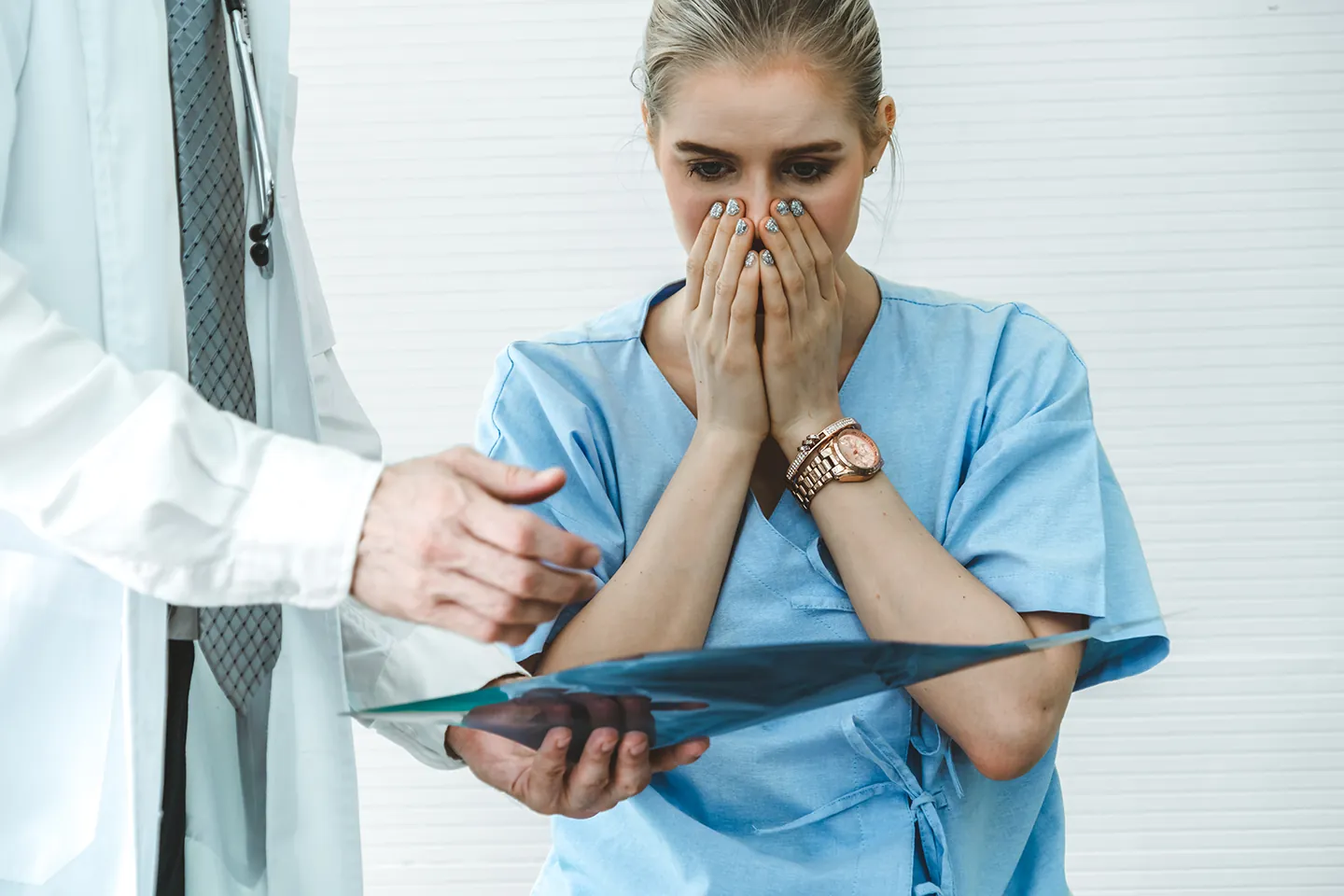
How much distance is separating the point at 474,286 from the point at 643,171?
14.9 inches

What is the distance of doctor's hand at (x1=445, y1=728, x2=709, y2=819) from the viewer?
0.90 meters

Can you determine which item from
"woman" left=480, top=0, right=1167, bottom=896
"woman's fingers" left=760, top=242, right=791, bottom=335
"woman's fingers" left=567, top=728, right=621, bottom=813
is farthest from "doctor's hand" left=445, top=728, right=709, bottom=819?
"woman's fingers" left=760, top=242, right=791, bottom=335

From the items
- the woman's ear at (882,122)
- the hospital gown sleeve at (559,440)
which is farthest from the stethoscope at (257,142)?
the woman's ear at (882,122)

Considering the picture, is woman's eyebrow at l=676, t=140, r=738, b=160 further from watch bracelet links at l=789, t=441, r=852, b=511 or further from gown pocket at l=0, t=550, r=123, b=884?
gown pocket at l=0, t=550, r=123, b=884

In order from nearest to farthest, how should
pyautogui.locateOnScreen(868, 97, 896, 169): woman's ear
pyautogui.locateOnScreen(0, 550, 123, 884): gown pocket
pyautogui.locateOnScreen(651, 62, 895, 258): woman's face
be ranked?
pyautogui.locateOnScreen(0, 550, 123, 884): gown pocket < pyautogui.locateOnScreen(651, 62, 895, 258): woman's face < pyautogui.locateOnScreen(868, 97, 896, 169): woman's ear

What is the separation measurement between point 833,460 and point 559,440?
25 centimetres

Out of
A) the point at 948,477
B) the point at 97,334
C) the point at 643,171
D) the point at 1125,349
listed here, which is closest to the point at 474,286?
the point at 643,171

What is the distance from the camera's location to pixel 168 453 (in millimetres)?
686

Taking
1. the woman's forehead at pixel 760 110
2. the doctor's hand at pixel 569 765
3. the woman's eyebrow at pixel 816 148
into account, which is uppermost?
the woman's forehead at pixel 760 110

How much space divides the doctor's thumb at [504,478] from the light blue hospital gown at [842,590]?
417 mm

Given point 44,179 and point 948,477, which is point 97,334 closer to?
point 44,179

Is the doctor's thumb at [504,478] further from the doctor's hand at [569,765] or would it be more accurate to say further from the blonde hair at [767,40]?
the blonde hair at [767,40]

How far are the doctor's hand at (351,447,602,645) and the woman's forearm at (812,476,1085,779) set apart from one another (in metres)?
0.44

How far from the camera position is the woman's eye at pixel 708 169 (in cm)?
118
